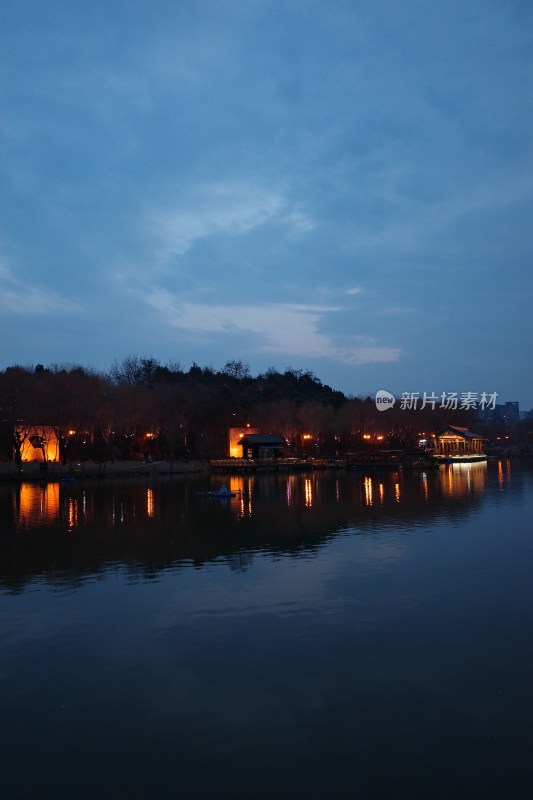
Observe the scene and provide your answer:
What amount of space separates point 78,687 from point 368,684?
14.6ft

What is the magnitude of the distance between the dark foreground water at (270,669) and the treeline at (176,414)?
43.6 meters

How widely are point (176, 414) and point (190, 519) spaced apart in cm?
5223

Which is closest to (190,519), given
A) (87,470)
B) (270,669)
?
(270,669)

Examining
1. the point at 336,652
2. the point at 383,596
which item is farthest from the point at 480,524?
the point at 336,652

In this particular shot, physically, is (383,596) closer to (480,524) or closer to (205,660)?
(205,660)

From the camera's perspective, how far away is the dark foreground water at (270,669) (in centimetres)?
698

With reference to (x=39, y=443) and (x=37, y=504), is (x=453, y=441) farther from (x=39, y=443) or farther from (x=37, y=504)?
(x=37, y=504)

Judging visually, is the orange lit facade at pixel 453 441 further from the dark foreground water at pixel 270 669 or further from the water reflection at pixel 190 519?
the dark foreground water at pixel 270 669

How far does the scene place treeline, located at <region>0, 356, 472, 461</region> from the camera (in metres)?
63.2

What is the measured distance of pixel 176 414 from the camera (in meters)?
81.2

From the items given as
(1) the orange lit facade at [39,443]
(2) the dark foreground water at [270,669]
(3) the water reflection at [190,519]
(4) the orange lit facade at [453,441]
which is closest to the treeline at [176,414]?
(1) the orange lit facade at [39,443]

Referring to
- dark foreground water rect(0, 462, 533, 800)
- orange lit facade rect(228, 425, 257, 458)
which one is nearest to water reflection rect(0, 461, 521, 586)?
dark foreground water rect(0, 462, 533, 800)

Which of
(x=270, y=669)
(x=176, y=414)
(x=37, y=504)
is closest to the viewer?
(x=270, y=669)

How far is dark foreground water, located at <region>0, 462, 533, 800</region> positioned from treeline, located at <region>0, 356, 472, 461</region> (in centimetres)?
4362
